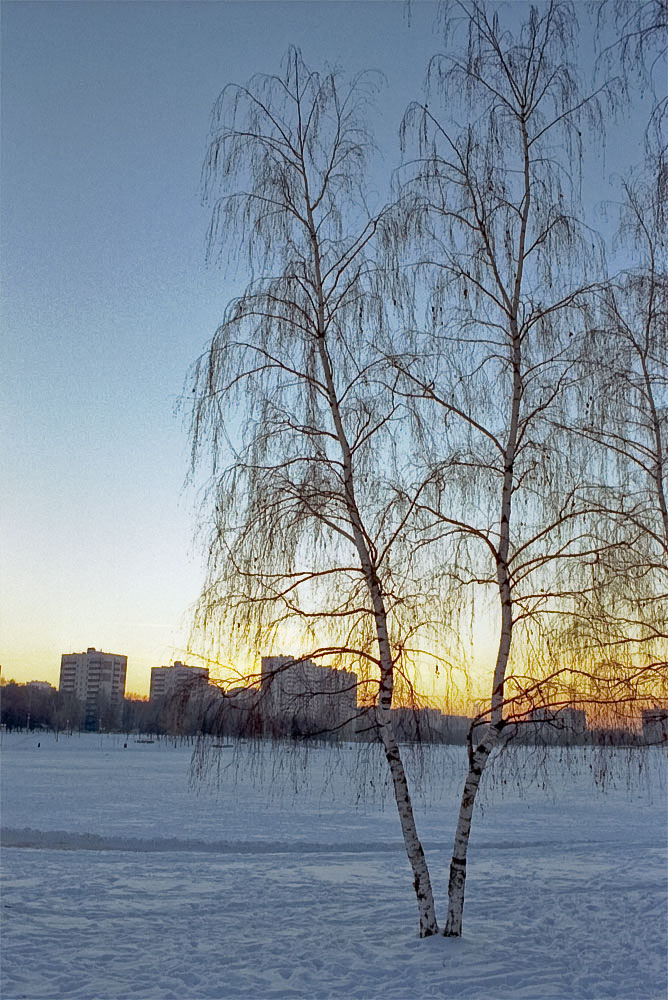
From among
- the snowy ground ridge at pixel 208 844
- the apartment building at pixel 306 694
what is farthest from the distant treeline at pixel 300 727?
the snowy ground ridge at pixel 208 844

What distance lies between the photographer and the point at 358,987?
24.1 feet

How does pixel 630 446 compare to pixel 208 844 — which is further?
pixel 208 844

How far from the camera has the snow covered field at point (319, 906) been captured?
7.55 m

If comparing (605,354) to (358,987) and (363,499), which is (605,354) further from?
(358,987)

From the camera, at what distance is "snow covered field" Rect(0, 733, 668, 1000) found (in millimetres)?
7547

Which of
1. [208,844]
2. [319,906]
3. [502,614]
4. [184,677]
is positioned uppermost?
[502,614]

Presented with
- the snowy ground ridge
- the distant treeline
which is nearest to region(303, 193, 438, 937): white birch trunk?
the distant treeline

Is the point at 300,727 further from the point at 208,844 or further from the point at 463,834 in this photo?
the point at 208,844

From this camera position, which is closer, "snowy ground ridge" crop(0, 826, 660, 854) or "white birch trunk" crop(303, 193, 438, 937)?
"white birch trunk" crop(303, 193, 438, 937)

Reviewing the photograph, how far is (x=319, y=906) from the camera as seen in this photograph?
35.5ft

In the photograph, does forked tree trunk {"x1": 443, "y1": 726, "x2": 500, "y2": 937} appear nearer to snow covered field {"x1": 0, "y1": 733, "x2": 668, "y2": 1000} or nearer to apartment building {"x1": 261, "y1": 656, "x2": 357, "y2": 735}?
snow covered field {"x1": 0, "y1": 733, "x2": 668, "y2": 1000}

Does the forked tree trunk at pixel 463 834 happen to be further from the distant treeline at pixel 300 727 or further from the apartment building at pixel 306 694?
the apartment building at pixel 306 694

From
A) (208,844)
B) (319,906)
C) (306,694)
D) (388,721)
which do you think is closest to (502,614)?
(388,721)

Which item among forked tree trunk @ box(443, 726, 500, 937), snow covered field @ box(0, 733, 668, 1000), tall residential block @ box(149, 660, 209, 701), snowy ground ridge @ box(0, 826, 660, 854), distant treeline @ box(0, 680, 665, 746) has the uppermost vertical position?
tall residential block @ box(149, 660, 209, 701)
